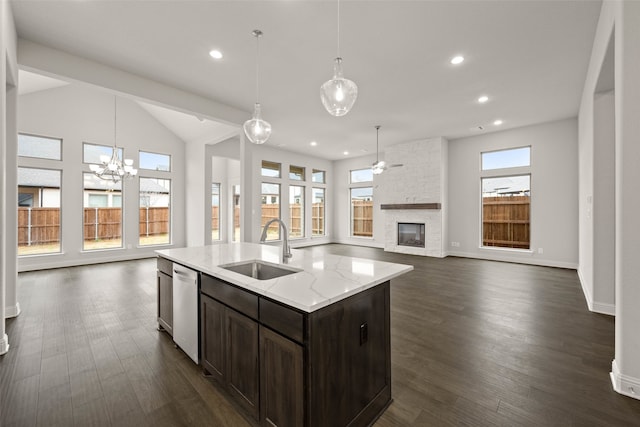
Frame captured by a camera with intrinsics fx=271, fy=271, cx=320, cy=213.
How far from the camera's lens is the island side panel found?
133cm

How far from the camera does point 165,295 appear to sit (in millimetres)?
2713

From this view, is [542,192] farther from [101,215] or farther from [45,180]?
[45,180]

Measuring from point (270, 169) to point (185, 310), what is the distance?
22.7 feet

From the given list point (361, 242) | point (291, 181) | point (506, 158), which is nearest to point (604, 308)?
point (506, 158)

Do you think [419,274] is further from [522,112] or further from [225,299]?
[225,299]

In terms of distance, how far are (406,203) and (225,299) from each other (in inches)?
266

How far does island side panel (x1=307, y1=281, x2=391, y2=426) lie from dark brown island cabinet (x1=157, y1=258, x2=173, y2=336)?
186 cm

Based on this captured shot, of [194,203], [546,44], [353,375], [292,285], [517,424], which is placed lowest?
[517,424]

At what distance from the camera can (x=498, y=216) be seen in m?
6.80

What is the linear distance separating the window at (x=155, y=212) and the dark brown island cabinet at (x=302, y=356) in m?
6.82

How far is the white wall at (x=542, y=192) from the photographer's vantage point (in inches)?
226

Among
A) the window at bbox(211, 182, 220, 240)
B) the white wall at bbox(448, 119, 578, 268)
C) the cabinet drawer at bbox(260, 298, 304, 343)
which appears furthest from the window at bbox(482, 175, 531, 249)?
the window at bbox(211, 182, 220, 240)

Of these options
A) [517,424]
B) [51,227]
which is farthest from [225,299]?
[51,227]

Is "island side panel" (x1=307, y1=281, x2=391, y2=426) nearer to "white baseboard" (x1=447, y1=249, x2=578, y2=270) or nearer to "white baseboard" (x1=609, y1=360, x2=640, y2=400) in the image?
"white baseboard" (x1=609, y1=360, x2=640, y2=400)
